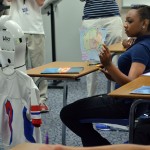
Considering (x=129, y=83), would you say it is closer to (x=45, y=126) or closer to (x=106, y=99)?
(x=106, y=99)

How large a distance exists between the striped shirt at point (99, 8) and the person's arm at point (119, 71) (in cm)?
135

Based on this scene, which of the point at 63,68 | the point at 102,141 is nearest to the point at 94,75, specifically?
the point at 63,68

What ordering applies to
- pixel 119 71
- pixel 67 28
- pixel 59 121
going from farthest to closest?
pixel 67 28, pixel 59 121, pixel 119 71

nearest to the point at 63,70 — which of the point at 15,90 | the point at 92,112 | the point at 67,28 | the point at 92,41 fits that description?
the point at 92,41

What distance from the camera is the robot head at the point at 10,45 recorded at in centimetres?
202

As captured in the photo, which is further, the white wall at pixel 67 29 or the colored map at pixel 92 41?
the white wall at pixel 67 29

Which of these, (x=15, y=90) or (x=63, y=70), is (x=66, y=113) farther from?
(x=15, y=90)

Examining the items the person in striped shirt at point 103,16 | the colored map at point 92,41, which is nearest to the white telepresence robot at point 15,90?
the colored map at point 92,41

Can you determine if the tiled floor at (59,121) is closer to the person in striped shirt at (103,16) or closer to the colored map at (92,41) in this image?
the colored map at (92,41)

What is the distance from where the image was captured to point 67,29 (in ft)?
20.0

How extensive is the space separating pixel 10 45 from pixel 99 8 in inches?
68.7

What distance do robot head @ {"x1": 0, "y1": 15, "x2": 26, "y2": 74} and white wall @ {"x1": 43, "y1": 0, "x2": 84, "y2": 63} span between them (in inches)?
157

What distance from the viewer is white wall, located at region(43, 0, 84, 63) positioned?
601cm

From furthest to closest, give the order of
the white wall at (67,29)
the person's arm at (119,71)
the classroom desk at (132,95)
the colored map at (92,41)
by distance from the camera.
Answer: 1. the white wall at (67,29)
2. the colored map at (92,41)
3. the person's arm at (119,71)
4. the classroom desk at (132,95)
